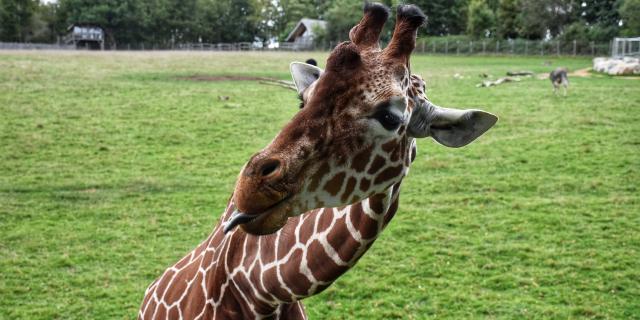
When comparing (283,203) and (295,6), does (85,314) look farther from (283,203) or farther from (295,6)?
(295,6)

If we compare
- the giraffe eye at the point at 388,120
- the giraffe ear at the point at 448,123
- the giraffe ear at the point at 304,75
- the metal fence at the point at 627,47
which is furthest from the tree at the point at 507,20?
the giraffe eye at the point at 388,120

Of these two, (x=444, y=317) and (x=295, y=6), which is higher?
(x=295, y=6)

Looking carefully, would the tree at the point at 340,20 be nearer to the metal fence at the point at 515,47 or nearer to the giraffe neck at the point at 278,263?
the metal fence at the point at 515,47

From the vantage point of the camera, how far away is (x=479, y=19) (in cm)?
5378

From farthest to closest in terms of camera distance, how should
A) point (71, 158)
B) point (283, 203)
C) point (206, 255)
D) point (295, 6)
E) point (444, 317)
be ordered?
point (295, 6), point (71, 158), point (444, 317), point (206, 255), point (283, 203)

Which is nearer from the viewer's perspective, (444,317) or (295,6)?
(444,317)

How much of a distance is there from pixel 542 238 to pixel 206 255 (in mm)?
6029

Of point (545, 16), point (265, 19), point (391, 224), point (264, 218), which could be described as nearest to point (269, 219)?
point (264, 218)

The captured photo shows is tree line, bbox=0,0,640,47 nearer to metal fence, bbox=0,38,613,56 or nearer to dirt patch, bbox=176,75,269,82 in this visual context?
metal fence, bbox=0,38,613,56

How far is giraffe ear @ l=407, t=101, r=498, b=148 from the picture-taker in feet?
7.41

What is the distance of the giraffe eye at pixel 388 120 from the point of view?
2.07 m

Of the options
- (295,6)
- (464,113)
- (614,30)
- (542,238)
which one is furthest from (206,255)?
(295,6)

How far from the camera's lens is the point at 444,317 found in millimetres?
5934

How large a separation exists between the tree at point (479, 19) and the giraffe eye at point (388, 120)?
54751 mm
